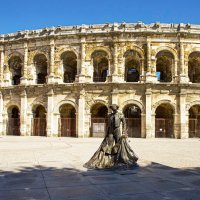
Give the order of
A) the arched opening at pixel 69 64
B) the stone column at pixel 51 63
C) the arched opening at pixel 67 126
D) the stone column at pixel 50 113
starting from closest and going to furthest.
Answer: the stone column at pixel 50 113 < the stone column at pixel 51 63 < the arched opening at pixel 67 126 < the arched opening at pixel 69 64

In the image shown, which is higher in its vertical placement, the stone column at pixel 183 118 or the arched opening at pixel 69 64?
the arched opening at pixel 69 64

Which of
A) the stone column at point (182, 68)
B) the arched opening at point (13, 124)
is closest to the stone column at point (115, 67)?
the stone column at point (182, 68)

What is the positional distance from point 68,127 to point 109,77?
5.42 meters

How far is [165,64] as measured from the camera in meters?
25.4

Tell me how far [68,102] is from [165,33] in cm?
959

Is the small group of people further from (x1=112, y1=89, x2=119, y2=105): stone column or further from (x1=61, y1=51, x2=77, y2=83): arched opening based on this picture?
(x1=61, y1=51, x2=77, y2=83): arched opening

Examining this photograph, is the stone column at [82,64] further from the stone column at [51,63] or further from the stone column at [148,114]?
the stone column at [148,114]

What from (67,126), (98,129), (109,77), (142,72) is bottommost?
(98,129)

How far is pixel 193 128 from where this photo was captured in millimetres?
23594

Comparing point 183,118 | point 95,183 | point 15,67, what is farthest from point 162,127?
point 95,183

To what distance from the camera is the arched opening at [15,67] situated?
25902 millimetres

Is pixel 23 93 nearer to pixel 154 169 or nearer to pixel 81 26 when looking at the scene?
pixel 81 26

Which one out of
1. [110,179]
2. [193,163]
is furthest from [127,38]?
[110,179]

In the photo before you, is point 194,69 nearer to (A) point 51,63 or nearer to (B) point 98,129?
(B) point 98,129
